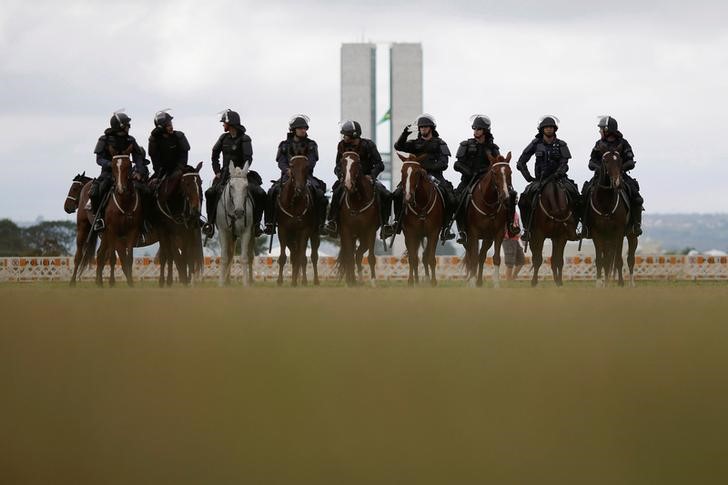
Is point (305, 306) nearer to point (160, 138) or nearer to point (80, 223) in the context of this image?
point (160, 138)

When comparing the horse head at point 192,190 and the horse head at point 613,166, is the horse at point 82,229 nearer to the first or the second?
the horse head at point 192,190

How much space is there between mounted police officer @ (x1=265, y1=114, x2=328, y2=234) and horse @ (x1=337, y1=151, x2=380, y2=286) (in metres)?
0.59

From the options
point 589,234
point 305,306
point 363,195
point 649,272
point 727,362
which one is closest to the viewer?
point 727,362

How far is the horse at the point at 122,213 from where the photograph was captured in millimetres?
18625

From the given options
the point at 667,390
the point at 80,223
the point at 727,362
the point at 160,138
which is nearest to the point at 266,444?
the point at 667,390

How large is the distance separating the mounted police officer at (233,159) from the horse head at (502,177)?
3.19 metres

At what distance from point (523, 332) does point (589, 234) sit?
14.6 metres

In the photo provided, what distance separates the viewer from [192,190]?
1939 centimetres

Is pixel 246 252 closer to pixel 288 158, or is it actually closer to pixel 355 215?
pixel 288 158

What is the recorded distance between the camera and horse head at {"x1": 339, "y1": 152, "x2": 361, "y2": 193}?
59.1 feet

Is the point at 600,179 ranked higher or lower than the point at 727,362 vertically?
higher

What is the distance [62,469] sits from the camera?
10.5 feet

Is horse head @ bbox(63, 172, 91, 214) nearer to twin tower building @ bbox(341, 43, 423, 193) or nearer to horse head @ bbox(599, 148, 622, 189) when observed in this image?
horse head @ bbox(599, 148, 622, 189)

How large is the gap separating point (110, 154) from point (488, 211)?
5245 millimetres
